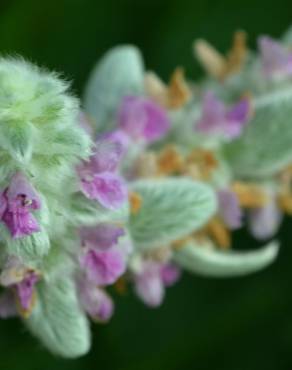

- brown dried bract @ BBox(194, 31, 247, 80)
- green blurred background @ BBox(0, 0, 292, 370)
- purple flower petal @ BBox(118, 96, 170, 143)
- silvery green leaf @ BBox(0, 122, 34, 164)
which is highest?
silvery green leaf @ BBox(0, 122, 34, 164)

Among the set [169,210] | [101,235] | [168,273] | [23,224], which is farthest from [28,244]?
[168,273]

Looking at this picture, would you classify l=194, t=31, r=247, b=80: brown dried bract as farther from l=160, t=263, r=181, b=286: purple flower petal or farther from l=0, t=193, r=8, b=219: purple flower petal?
→ l=0, t=193, r=8, b=219: purple flower petal

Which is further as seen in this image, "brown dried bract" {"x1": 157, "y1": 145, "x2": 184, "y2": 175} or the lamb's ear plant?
"brown dried bract" {"x1": 157, "y1": 145, "x2": 184, "y2": 175}

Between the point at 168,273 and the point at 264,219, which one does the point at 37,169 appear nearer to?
the point at 168,273

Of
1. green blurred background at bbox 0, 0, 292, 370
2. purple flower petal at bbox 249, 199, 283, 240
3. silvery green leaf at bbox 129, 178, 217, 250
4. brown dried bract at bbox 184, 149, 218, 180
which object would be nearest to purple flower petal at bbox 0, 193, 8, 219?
silvery green leaf at bbox 129, 178, 217, 250

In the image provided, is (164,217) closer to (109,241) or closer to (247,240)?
(109,241)

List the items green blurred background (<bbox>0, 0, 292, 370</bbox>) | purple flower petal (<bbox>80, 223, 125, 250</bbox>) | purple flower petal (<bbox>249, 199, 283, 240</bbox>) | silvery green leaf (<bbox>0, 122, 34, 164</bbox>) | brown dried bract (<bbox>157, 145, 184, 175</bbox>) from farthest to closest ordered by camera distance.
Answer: green blurred background (<bbox>0, 0, 292, 370</bbox>) → purple flower petal (<bbox>249, 199, 283, 240</bbox>) → brown dried bract (<bbox>157, 145, 184, 175</bbox>) → purple flower petal (<bbox>80, 223, 125, 250</bbox>) → silvery green leaf (<bbox>0, 122, 34, 164</bbox>)

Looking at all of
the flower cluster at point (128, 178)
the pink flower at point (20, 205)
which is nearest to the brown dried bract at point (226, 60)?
the flower cluster at point (128, 178)
